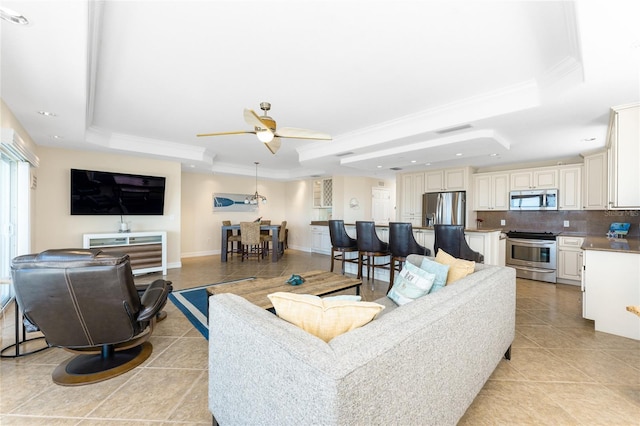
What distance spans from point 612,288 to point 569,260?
2.15 m

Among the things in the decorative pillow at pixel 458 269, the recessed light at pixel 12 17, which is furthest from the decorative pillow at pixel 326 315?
the recessed light at pixel 12 17

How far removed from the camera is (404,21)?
1.85m

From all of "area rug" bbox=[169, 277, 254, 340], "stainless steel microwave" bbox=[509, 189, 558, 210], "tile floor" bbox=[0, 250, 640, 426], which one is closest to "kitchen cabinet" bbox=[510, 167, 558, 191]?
"stainless steel microwave" bbox=[509, 189, 558, 210]

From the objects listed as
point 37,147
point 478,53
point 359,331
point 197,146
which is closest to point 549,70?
point 478,53

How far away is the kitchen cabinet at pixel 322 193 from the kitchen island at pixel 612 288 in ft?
19.2

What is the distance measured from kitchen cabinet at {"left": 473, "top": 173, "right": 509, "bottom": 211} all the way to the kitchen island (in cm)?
288

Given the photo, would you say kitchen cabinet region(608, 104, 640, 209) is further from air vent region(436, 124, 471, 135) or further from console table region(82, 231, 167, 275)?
console table region(82, 231, 167, 275)

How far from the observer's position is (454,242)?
3.43 metres

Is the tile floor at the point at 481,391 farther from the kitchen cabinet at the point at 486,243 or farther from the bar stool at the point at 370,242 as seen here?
the bar stool at the point at 370,242

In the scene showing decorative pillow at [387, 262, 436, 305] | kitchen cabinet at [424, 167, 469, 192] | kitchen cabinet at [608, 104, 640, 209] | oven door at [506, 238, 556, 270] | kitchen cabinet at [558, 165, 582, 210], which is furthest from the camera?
kitchen cabinet at [424, 167, 469, 192]

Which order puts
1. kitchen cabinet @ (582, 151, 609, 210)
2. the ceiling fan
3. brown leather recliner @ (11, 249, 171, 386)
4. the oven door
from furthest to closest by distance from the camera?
the oven door
kitchen cabinet @ (582, 151, 609, 210)
the ceiling fan
brown leather recliner @ (11, 249, 171, 386)

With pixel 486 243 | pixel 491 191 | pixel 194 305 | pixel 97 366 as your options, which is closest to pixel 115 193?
pixel 194 305

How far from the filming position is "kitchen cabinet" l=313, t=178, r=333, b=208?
812 cm

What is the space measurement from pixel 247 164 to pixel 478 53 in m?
5.94
